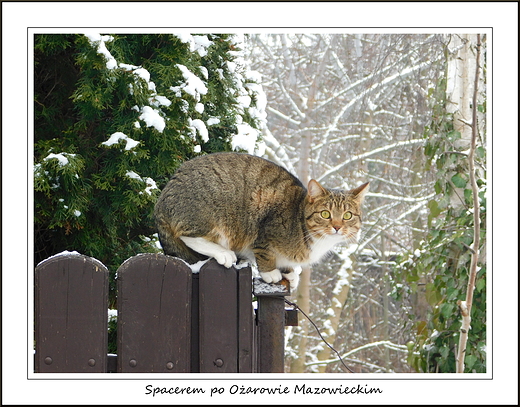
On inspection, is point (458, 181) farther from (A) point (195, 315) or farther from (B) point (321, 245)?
(A) point (195, 315)

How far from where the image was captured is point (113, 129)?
294 cm

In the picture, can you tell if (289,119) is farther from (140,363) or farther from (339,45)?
(140,363)

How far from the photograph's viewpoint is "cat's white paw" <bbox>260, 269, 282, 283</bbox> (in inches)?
86.7

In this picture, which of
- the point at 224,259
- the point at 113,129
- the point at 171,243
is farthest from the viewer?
the point at 113,129

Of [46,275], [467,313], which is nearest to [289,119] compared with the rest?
[467,313]

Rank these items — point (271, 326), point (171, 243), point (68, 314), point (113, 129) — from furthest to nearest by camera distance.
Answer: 1. point (113, 129)
2. point (171, 243)
3. point (271, 326)
4. point (68, 314)

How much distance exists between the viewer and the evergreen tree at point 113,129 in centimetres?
282

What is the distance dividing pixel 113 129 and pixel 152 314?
145cm

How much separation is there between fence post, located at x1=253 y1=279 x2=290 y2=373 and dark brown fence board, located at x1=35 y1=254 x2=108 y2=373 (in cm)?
55

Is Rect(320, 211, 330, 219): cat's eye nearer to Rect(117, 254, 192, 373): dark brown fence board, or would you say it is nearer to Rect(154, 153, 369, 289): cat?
Rect(154, 153, 369, 289): cat

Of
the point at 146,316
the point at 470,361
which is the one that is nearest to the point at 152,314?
the point at 146,316

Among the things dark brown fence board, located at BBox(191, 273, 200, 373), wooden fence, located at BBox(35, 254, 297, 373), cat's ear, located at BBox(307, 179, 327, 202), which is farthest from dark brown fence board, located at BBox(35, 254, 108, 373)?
cat's ear, located at BBox(307, 179, 327, 202)

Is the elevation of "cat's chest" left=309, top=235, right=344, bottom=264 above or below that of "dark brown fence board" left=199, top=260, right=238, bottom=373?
above

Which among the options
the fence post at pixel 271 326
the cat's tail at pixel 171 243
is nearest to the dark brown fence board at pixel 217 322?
the fence post at pixel 271 326
